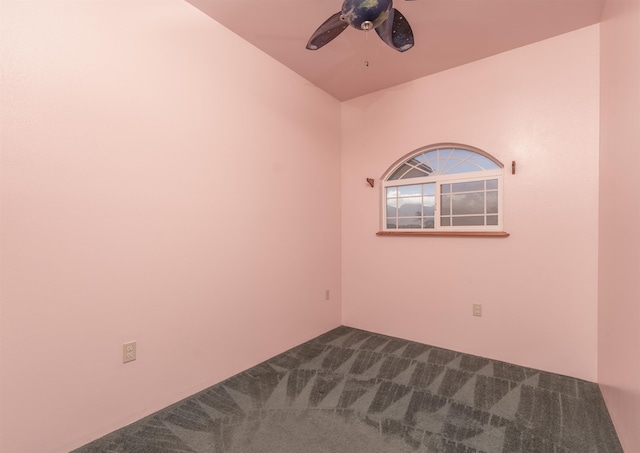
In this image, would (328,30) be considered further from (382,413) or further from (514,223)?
(382,413)

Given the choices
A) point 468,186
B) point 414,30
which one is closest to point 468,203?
point 468,186

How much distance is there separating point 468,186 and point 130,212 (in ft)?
9.02

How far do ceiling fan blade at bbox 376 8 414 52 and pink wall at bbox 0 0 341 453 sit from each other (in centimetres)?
122

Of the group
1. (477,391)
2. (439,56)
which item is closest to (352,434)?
(477,391)

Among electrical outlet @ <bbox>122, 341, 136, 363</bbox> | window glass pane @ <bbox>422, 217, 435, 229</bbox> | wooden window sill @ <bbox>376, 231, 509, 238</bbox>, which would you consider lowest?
electrical outlet @ <bbox>122, 341, 136, 363</bbox>

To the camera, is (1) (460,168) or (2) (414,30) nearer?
(2) (414,30)

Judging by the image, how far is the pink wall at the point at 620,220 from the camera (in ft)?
4.64

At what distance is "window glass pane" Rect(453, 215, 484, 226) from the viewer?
9.08 ft

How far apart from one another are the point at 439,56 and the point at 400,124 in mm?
689

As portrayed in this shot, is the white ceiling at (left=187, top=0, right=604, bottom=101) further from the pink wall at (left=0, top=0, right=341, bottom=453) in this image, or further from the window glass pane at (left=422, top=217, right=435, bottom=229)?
the window glass pane at (left=422, top=217, right=435, bottom=229)

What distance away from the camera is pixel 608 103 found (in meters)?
1.98

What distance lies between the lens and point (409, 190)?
3.20 meters

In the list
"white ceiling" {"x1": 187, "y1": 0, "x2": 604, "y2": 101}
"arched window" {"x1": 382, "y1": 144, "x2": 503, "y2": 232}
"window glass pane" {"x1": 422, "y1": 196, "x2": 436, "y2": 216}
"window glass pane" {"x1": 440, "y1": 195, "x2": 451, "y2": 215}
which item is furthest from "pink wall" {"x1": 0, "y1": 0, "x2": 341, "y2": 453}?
"window glass pane" {"x1": 440, "y1": 195, "x2": 451, "y2": 215}

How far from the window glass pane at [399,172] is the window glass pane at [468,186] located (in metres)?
0.53
